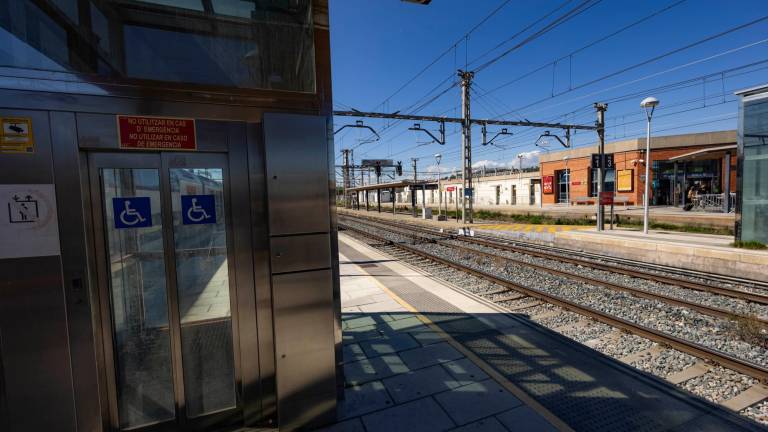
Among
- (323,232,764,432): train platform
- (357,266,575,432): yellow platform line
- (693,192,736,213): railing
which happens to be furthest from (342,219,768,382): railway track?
(693,192,736,213): railing

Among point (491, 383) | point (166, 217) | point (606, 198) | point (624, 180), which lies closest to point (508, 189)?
point (624, 180)

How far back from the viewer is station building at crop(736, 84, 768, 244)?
9633mm

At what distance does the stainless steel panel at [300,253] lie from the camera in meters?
2.75

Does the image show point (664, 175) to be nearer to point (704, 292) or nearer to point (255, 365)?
point (704, 292)

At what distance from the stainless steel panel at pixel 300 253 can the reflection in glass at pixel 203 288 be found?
458 millimetres

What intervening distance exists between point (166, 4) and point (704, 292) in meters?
10.6

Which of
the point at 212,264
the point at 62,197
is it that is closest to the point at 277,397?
the point at 212,264

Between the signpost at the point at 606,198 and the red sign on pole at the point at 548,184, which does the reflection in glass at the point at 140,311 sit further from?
the red sign on pole at the point at 548,184

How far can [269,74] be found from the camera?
9.62 feet

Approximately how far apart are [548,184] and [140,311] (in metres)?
42.8

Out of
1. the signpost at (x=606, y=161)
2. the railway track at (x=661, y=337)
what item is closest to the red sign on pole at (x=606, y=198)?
the signpost at (x=606, y=161)

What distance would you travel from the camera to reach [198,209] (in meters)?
2.71

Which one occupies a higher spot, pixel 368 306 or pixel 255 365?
pixel 255 365

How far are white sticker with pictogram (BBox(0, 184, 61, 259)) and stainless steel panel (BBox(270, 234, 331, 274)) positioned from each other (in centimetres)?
141
